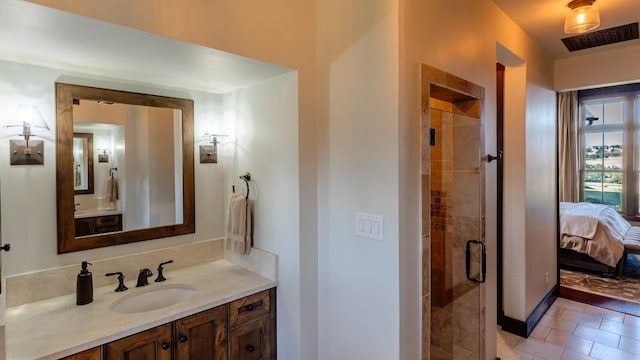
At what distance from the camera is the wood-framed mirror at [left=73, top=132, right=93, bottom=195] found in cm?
191

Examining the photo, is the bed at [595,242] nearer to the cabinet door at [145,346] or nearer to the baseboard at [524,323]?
the baseboard at [524,323]

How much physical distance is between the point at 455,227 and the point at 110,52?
2335 millimetres

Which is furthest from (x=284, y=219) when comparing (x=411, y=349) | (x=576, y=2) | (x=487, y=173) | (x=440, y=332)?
(x=576, y=2)

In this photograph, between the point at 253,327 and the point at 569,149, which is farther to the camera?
the point at 569,149

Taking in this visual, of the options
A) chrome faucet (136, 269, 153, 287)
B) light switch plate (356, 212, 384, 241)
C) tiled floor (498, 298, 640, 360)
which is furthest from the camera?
tiled floor (498, 298, 640, 360)

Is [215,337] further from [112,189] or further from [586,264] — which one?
[586,264]

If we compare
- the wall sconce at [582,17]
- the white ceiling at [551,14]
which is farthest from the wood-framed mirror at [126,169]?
the wall sconce at [582,17]

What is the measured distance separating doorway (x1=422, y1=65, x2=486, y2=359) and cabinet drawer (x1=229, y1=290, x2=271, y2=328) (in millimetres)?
1087

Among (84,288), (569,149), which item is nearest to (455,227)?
(84,288)

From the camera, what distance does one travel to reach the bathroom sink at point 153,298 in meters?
1.87

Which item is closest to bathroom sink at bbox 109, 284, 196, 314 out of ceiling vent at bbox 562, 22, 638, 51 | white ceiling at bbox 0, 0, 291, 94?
white ceiling at bbox 0, 0, 291, 94

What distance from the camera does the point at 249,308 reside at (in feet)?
6.46

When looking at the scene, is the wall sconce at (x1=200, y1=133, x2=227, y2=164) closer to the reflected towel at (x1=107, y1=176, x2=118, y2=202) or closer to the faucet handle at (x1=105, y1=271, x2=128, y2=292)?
the reflected towel at (x1=107, y1=176, x2=118, y2=202)

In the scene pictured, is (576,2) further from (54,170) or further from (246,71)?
(54,170)
